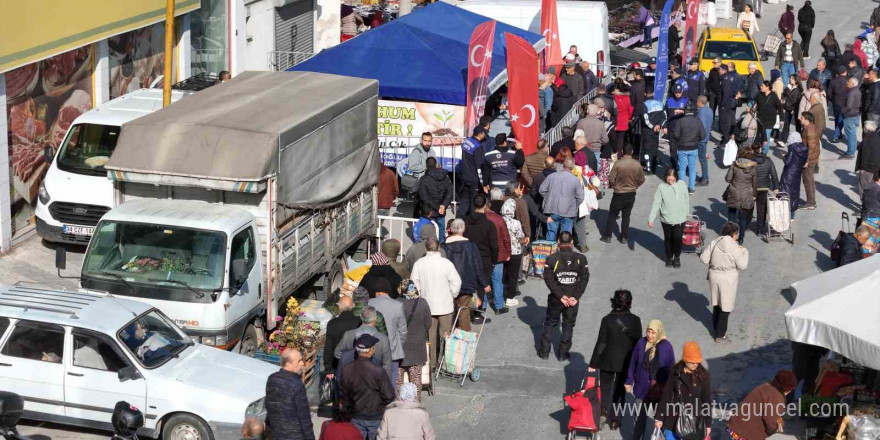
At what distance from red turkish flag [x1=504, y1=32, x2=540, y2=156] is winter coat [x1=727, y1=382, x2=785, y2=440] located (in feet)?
33.3

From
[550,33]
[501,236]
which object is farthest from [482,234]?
[550,33]

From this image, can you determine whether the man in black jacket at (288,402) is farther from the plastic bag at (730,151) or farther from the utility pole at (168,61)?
the plastic bag at (730,151)

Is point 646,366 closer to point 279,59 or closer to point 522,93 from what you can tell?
point 522,93

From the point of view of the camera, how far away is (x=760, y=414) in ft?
36.5

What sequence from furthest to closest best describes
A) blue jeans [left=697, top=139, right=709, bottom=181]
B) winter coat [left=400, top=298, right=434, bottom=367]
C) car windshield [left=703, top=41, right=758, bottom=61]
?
car windshield [left=703, top=41, right=758, bottom=61] → blue jeans [left=697, top=139, right=709, bottom=181] → winter coat [left=400, top=298, right=434, bottom=367]

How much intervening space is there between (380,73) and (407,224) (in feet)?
12.5

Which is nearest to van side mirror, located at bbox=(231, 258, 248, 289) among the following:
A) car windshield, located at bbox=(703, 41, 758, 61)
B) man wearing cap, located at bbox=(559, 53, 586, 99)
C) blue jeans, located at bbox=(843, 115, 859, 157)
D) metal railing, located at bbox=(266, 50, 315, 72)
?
man wearing cap, located at bbox=(559, 53, 586, 99)

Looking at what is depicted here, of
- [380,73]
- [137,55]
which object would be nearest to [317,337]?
[380,73]

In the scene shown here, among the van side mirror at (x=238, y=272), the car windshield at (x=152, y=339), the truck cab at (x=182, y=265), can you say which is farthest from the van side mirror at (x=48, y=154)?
the car windshield at (x=152, y=339)

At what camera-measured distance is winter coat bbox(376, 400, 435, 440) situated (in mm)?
10180

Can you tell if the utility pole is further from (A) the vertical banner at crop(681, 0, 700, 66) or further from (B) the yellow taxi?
(B) the yellow taxi

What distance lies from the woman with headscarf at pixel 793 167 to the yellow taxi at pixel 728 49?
10252mm

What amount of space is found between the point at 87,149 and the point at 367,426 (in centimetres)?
847

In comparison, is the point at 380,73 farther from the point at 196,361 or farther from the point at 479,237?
the point at 196,361
